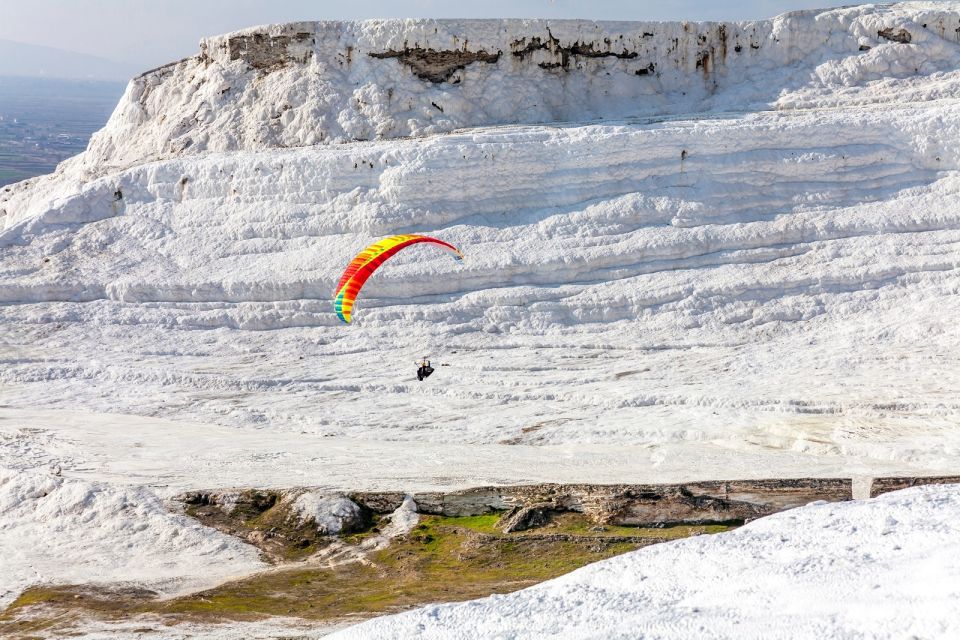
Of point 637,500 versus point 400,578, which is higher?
point 637,500

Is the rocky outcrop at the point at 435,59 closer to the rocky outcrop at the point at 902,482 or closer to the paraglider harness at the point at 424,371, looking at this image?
the paraglider harness at the point at 424,371

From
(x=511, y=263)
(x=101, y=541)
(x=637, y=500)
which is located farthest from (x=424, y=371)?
(x=101, y=541)

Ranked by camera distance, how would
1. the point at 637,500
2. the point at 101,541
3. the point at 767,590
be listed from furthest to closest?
1. the point at 101,541
2. the point at 637,500
3. the point at 767,590

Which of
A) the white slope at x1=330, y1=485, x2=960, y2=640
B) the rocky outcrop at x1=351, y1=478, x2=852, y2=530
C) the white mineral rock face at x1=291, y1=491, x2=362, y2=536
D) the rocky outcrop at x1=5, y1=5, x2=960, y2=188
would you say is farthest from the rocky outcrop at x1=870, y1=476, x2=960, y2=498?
the rocky outcrop at x1=5, y1=5, x2=960, y2=188

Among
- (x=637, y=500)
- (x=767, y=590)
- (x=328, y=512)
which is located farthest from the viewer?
(x=328, y=512)

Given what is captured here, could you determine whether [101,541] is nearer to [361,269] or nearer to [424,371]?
[361,269]

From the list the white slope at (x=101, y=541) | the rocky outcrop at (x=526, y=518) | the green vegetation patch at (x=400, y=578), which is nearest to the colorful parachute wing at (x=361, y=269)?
the white slope at (x=101, y=541)

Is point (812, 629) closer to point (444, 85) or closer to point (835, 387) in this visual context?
point (835, 387)
